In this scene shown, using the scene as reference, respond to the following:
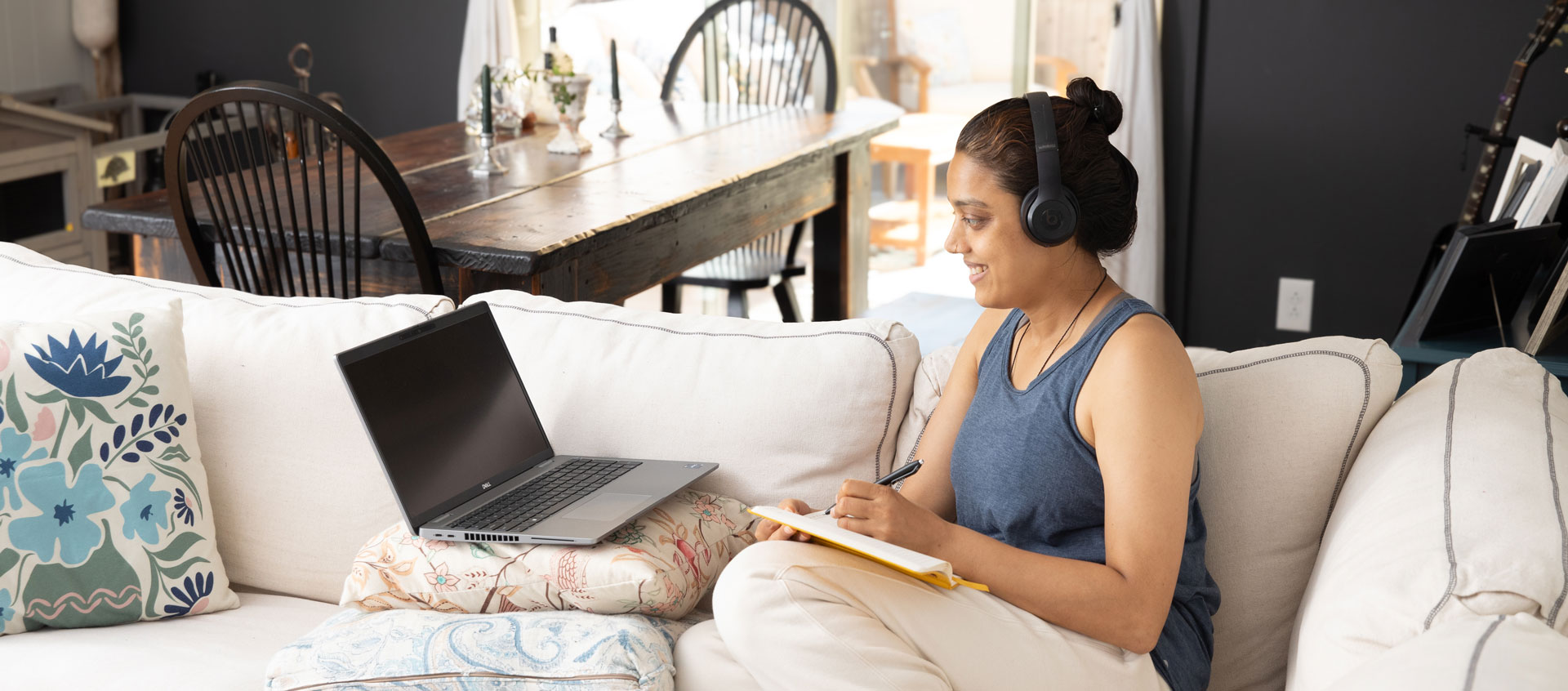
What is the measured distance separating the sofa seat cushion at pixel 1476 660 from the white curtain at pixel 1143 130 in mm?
2571

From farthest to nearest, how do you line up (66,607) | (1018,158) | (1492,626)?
(66,607) < (1018,158) < (1492,626)

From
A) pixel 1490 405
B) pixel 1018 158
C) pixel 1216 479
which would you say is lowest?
pixel 1216 479

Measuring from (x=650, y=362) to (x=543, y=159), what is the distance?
1421 millimetres

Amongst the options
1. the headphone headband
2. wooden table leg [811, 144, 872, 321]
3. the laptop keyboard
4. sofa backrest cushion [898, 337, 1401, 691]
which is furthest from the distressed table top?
sofa backrest cushion [898, 337, 1401, 691]

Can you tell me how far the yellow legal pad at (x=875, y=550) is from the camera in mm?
1165

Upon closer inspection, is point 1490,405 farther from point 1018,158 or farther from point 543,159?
point 543,159

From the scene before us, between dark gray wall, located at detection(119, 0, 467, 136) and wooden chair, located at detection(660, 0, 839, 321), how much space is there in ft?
2.99

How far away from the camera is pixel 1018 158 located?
1289 mm

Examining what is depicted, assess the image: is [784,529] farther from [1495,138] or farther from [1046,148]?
[1495,138]

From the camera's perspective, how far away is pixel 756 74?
4.22 m

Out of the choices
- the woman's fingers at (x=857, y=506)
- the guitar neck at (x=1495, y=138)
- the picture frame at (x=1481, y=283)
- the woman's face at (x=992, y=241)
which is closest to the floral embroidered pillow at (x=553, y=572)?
the woman's fingers at (x=857, y=506)

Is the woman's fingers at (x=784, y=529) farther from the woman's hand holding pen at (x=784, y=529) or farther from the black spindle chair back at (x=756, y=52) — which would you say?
the black spindle chair back at (x=756, y=52)

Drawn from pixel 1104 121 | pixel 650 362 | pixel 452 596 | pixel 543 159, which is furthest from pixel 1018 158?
pixel 543 159

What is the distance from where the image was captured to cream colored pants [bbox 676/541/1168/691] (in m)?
1.17
